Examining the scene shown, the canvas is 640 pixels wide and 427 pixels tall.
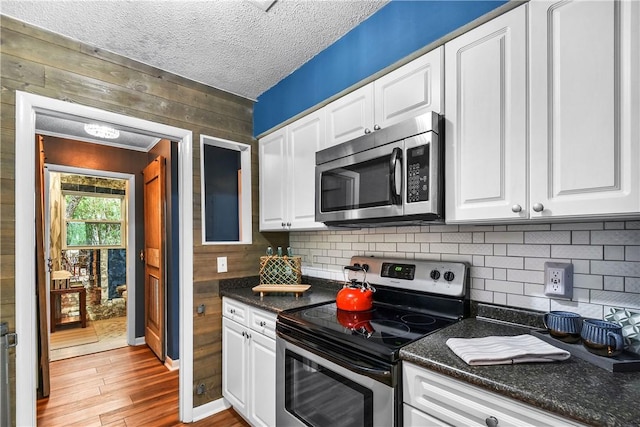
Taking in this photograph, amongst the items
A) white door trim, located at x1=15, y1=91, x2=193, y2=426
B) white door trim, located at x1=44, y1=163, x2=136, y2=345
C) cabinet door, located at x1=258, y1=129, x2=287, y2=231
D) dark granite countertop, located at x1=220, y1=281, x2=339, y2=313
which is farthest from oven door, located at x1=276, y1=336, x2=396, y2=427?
white door trim, located at x1=44, y1=163, x2=136, y2=345

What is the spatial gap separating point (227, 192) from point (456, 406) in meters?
2.36

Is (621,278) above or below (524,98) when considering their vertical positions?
below

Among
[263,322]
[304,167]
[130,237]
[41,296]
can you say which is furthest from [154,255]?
[304,167]

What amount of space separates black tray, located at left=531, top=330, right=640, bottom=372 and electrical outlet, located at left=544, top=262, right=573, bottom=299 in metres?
0.22

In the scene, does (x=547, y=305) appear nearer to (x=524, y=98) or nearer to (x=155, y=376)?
(x=524, y=98)

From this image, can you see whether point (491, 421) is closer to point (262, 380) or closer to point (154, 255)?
point (262, 380)

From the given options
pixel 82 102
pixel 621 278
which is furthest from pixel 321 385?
pixel 82 102

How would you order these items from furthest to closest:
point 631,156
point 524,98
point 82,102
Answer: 1. point 82,102
2. point 524,98
3. point 631,156

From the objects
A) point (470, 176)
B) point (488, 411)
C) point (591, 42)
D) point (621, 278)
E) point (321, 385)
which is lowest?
point (321, 385)

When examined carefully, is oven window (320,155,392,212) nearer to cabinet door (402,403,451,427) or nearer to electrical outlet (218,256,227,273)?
cabinet door (402,403,451,427)

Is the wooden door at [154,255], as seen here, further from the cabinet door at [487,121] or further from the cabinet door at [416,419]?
the cabinet door at [487,121]

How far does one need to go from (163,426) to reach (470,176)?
2550 millimetres

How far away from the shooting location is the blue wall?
1.35 meters

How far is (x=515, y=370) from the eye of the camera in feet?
3.17
